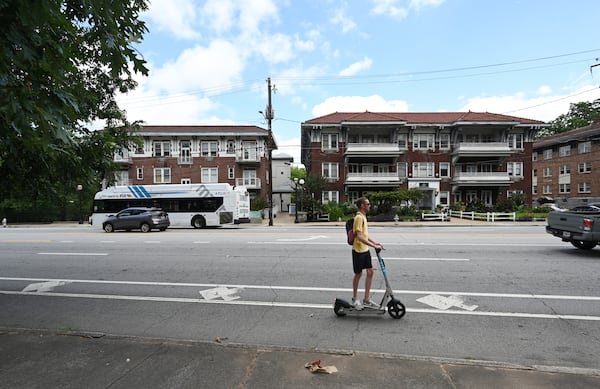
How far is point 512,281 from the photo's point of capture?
7.41m

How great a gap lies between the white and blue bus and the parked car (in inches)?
152

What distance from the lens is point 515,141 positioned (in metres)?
39.5

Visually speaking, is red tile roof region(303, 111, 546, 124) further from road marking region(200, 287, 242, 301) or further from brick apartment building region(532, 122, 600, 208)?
road marking region(200, 287, 242, 301)

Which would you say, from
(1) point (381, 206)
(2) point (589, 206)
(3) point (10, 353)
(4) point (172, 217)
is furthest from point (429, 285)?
(1) point (381, 206)

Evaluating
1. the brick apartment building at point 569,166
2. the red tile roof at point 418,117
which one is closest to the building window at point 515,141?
the red tile roof at point 418,117

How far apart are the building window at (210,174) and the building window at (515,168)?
3273 cm

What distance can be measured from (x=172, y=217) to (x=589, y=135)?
48.8 m

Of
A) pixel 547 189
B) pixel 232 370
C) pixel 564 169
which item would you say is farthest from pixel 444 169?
pixel 232 370

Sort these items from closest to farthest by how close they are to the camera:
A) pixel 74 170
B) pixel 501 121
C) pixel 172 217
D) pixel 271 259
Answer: pixel 74 170 < pixel 271 259 < pixel 172 217 < pixel 501 121

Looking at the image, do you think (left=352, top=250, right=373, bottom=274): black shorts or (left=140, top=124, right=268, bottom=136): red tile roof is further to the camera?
(left=140, top=124, right=268, bottom=136): red tile roof

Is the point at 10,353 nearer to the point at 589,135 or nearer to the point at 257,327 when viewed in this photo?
the point at 257,327

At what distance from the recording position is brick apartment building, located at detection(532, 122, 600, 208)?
4434 centimetres

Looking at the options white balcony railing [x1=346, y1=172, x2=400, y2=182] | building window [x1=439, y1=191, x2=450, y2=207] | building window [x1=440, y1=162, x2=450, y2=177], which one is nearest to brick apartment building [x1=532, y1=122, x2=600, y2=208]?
building window [x1=439, y1=191, x2=450, y2=207]

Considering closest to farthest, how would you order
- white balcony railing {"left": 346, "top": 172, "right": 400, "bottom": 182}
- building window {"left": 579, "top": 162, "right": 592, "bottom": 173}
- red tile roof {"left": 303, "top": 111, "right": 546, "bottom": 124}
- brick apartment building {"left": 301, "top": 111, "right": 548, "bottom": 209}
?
white balcony railing {"left": 346, "top": 172, "right": 400, "bottom": 182}, brick apartment building {"left": 301, "top": 111, "right": 548, "bottom": 209}, red tile roof {"left": 303, "top": 111, "right": 546, "bottom": 124}, building window {"left": 579, "top": 162, "right": 592, "bottom": 173}
